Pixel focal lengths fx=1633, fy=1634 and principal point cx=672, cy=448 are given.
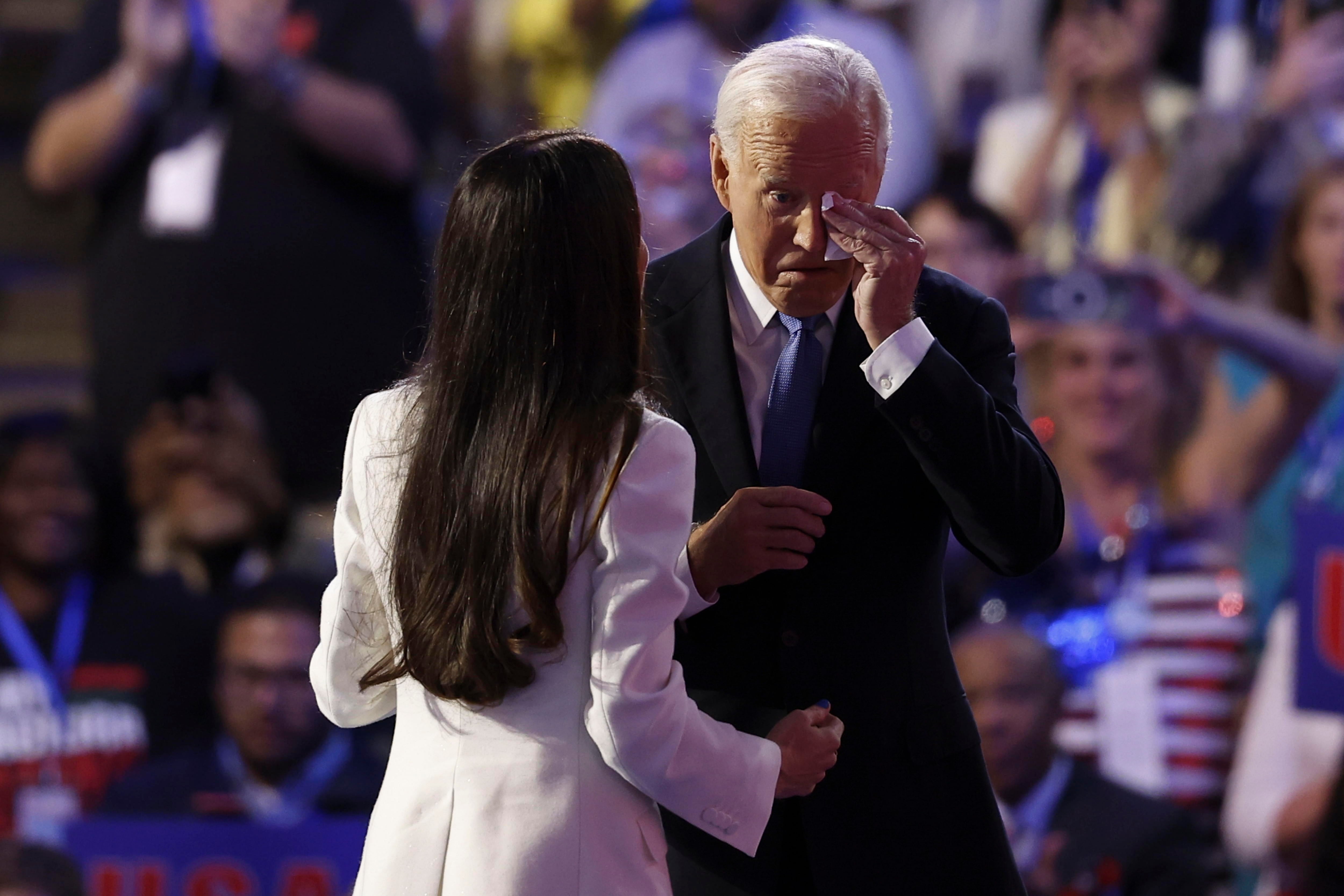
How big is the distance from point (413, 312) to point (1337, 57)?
250cm

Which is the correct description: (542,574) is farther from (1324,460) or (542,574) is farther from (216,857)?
(1324,460)

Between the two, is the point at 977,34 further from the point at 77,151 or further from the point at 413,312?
the point at 77,151

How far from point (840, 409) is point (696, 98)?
2.83m

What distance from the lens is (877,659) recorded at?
Result: 5.79ft

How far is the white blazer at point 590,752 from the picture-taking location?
152 centimetres

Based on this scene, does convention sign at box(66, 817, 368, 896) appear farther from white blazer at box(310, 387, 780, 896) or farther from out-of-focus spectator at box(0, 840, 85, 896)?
white blazer at box(310, 387, 780, 896)

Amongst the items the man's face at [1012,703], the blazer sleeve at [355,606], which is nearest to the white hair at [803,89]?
the blazer sleeve at [355,606]

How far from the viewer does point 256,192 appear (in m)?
4.45

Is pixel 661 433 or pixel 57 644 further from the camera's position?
pixel 57 644

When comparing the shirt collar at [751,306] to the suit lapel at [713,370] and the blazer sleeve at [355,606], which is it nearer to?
the suit lapel at [713,370]

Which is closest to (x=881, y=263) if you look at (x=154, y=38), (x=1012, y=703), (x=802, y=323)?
(x=802, y=323)

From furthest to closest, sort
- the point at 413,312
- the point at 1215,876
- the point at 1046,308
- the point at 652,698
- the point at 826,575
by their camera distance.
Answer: the point at 413,312 → the point at 1046,308 → the point at 1215,876 → the point at 826,575 → the point at 652,698

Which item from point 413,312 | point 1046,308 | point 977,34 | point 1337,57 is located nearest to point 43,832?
point 413,312

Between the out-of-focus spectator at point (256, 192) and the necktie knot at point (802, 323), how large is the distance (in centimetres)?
263
